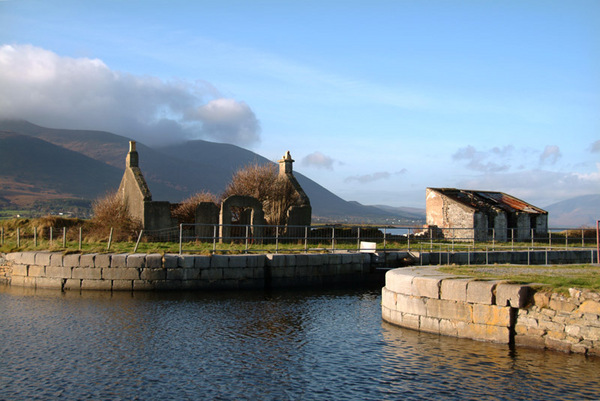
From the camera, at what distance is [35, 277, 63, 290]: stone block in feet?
61.7

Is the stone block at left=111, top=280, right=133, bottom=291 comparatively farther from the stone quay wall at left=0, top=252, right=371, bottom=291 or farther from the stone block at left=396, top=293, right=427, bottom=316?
the stone block at left=396, top=293, right=427, bottom=316

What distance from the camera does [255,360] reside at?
1053 cm

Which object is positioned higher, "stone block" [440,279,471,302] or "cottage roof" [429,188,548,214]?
"cottage roof" [429,188,548,214]

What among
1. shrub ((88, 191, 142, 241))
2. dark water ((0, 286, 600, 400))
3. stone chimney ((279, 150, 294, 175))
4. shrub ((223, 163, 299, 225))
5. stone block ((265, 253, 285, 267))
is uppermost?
stone chimney ((279, 150, 294, 175))

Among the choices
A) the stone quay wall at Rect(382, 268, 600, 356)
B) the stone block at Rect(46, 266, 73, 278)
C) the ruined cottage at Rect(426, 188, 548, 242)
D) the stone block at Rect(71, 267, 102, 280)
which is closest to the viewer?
the stone quay wall at Rect(382, 268, 600, 356)

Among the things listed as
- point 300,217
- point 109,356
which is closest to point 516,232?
point 300,217

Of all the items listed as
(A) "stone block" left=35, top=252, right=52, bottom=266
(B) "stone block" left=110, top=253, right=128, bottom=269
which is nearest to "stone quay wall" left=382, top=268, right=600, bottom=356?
(B) "stone block" left=110, top=253, right=128, bottom=269

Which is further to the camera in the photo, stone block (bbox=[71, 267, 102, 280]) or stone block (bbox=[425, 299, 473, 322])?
stone block (bbox=[71, 267, 102, 280])

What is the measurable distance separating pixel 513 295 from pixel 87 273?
44.8 ft

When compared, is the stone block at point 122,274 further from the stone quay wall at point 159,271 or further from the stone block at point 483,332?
the stone block at point 483,332

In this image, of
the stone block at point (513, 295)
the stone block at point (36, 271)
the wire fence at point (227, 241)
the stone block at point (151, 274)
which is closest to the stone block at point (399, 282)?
the stone block at point (513, 295)

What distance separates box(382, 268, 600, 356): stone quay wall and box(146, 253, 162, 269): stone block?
27.9 ft

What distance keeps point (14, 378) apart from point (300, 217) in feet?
68.6

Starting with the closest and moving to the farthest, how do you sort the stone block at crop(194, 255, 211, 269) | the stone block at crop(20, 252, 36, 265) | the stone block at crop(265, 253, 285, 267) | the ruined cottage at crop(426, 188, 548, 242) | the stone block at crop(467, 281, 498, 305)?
the stone block at crop(467, 281, 498, 305)
the stone block at crop(194, 255, 211, 269)
the stone block at crop(265, 253, 285, 267)
the stone block at crop(20, 252, 36, 265)
the ruined cottage at crop(426, 188, 548, 242)
